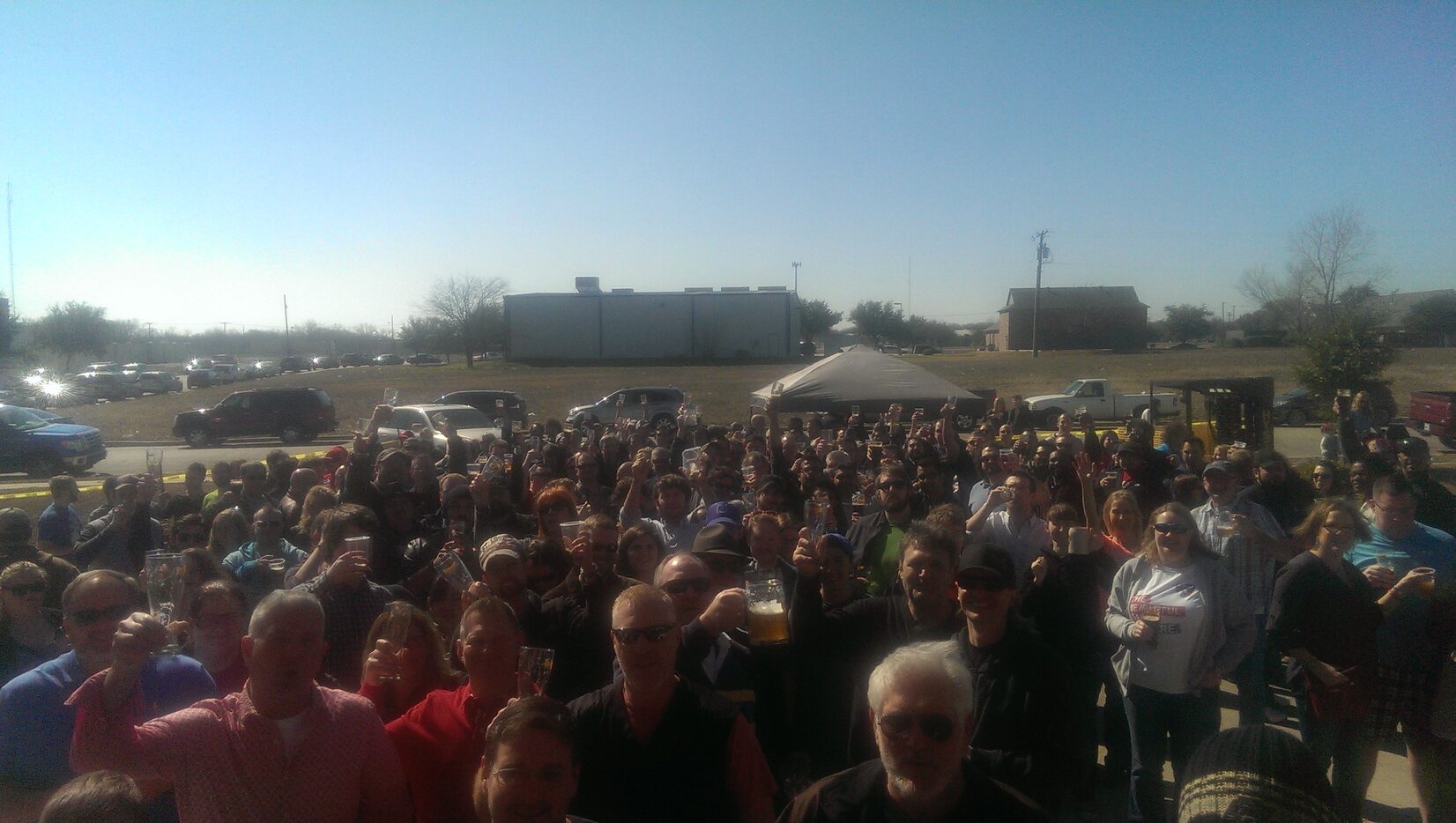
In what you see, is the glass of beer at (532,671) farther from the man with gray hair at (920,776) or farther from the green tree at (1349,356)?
the green tree at (1349,356)

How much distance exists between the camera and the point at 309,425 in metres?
28.3

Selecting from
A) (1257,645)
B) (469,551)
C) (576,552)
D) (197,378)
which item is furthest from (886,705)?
(197,378)

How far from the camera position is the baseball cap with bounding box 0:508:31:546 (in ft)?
16.4

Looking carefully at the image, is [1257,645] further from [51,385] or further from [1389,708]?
[51,385]

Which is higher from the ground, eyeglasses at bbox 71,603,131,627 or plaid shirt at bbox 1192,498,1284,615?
eyeglasses at bbox 71,603,131,627

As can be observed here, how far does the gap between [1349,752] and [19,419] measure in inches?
1019

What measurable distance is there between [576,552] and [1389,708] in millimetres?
3890

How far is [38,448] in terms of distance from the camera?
1992cm

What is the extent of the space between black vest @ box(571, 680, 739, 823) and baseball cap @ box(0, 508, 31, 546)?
4.40 meters

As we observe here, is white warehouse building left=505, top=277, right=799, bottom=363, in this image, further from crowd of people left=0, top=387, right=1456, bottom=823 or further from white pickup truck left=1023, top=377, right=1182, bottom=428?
crowd of people left=0, top=387, right=1456, bottom=823

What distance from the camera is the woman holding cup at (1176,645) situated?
398cm

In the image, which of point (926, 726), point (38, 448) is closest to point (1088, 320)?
point (38, 448)

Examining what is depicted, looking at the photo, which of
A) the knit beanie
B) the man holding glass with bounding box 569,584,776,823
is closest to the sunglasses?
the man holding glass with bounding box 569,584,776,823

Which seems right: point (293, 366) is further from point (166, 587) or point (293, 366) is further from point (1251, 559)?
point (1251, 559)
